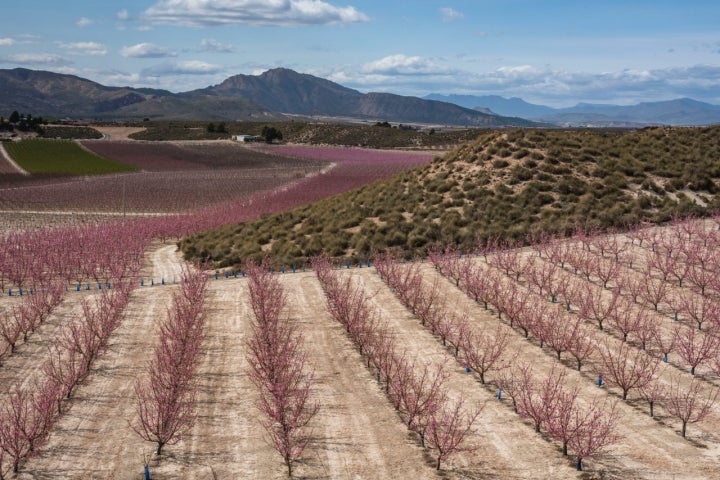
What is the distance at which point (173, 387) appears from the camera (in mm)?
15797

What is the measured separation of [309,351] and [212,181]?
61942mm

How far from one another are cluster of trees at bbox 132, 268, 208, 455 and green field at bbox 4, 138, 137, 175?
241 feet

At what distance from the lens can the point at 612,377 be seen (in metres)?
17.6

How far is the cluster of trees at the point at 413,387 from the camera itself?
45.8 ft

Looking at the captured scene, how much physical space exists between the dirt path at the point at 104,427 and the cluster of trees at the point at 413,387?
209 inches

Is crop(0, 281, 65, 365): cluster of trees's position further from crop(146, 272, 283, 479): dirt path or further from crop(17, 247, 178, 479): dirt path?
crop(146, 272, 283, 479): dirt path

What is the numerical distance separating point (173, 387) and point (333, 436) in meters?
3.69

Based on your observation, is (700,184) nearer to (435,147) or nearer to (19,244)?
(19,244)

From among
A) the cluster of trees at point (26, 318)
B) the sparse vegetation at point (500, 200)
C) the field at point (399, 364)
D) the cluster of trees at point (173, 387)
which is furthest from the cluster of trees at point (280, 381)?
the sparse vegetation at point (500, 200)

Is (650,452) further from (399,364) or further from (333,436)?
(333,436)

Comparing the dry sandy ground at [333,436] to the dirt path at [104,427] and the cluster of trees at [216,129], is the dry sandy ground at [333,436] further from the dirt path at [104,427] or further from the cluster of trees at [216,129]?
the cluster of trees at [216,129]

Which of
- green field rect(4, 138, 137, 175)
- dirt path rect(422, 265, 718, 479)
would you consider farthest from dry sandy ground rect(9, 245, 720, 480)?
green field rect(4, 138, 137, 175)

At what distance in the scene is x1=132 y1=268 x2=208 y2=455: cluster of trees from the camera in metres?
14.2

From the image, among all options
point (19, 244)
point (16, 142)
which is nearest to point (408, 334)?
point (19, 244)
